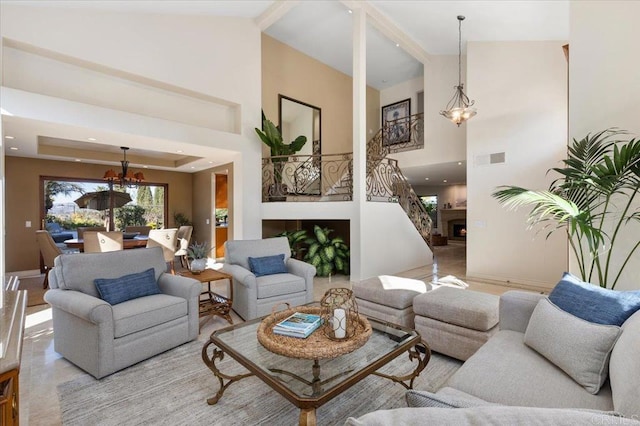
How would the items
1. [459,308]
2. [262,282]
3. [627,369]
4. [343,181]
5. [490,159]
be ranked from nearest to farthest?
[627,369] < [459,308] < [262,282] < [490,159] < [343,181]

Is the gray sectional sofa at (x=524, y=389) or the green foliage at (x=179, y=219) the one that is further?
the green foliage at (x=179, y=219)

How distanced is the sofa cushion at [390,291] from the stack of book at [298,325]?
110cm

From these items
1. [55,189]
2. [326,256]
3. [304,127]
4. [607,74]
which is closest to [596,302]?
[607,74]

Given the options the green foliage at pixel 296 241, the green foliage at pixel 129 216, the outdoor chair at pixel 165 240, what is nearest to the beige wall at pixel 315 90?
the green foliage at pixel 296 241

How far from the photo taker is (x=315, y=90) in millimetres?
8594

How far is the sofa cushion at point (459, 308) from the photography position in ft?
8.72

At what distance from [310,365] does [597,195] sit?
278 centimetres

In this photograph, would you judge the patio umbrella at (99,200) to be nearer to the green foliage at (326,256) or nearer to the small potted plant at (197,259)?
the small potted plant at (197,259)

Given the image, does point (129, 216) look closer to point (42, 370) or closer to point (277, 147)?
point (277, 147)

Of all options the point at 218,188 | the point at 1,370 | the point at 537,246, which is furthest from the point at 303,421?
the point at 218,188

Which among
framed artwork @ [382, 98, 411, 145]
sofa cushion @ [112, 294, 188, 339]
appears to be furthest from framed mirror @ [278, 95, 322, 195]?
sofa cushion @ [112, 294, 188, 339]

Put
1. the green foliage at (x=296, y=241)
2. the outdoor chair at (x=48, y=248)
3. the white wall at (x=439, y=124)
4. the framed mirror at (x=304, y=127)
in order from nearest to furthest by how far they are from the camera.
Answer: the outdoor chair at (x=48, y=248) < the green foliage at (x=296, y=241) < the white wall at (x=439, y=124) < the framed mirror at (x=304, y=127)

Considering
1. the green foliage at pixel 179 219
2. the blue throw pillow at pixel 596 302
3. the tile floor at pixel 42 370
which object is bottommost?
the tile floor at pixel 42 370

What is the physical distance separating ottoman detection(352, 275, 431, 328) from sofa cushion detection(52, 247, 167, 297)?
2.45 m
